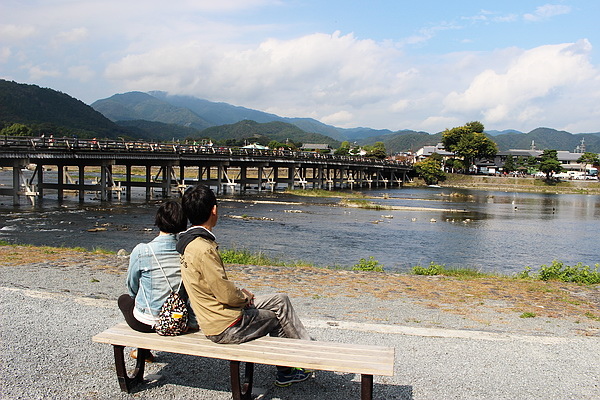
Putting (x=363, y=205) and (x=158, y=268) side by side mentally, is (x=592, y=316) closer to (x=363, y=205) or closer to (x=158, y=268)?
(x=158, y=268)

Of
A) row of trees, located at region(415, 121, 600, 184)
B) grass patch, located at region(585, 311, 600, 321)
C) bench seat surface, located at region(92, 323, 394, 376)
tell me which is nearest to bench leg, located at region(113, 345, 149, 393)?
bench seat surface, located at region(92, 323, 394, 376)

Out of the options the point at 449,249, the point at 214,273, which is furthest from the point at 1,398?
the point at 449,249

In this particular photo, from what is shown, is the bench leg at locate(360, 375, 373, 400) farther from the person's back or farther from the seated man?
the person's back

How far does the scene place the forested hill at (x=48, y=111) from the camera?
134625 millimetres

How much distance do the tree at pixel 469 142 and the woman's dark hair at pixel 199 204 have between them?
9947cm

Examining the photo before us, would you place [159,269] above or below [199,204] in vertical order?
below

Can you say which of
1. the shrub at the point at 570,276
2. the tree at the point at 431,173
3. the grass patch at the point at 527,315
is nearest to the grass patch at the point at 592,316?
the grass patch at the point at 527,315

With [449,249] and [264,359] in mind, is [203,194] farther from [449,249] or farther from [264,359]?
[449,249]

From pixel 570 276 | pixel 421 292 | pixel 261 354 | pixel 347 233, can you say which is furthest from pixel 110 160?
pixel 261 354

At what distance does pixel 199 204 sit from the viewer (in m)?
4.18

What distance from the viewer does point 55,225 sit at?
23000mm

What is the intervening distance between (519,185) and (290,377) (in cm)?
9037

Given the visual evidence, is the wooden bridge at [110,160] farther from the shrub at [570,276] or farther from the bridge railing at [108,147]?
the shrub at [570,276]

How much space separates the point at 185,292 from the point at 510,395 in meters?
3.00
